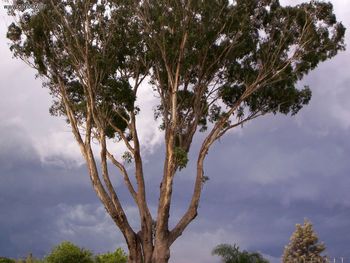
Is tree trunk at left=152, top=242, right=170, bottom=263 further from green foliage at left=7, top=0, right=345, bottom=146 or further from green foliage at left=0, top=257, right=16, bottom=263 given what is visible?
green foliage at left=0, top=257, right=16, bottom=263

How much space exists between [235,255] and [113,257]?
7.75m

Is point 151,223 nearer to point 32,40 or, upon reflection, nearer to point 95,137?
point 95,137

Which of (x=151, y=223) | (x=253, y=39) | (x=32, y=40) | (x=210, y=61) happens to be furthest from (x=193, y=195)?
(x=32, y=40)

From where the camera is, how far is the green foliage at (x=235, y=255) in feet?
114

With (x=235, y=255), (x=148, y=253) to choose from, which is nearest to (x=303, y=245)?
(x=235, y=255)

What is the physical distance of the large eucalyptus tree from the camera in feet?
87.7

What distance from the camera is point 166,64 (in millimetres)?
27359

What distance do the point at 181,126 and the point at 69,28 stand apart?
6.95 metres

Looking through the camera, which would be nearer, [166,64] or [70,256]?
[166,64]

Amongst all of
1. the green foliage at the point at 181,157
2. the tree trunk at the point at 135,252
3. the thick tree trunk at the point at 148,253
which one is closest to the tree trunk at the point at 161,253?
the thick tree trunk at the point at 148,253

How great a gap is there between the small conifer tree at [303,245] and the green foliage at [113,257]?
2586cm

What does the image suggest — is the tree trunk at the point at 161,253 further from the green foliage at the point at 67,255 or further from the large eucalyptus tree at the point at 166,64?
the green foliage at the point at 67,255

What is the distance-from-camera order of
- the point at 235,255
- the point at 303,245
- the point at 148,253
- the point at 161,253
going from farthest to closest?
the point at 303,245, the point at 235,255, the point at 148,253, the point at 161,253

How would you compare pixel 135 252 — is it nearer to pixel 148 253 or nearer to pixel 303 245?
pixel 148 253
